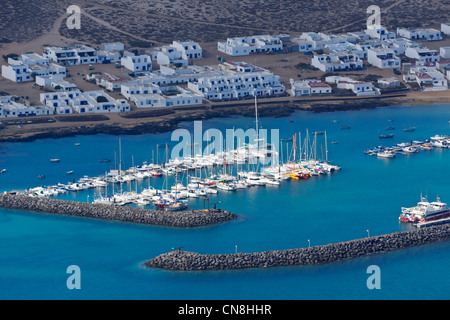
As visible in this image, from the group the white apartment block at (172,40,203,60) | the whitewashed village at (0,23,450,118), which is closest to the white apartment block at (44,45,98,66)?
the whitewashed village at (0,23,450,118)

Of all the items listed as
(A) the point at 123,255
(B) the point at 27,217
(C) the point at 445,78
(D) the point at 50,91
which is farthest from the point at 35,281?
(C) the point at 445,78

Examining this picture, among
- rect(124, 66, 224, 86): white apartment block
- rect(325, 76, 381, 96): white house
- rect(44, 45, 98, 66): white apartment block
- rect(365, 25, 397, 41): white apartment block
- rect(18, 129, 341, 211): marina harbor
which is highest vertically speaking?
rect(365, 25, 397, 41): white apartment block

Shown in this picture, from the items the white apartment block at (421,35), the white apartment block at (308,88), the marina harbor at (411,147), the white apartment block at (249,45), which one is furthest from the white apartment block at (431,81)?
the marina harbor at (411,147)

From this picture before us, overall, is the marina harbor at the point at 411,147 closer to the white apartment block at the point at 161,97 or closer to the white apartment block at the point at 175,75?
the white apartment block at the point at 161,97

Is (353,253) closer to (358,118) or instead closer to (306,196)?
(306,196)

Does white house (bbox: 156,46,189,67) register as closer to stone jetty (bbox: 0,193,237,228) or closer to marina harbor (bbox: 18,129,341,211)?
marina harbor (bbox: 18,129,341,211)

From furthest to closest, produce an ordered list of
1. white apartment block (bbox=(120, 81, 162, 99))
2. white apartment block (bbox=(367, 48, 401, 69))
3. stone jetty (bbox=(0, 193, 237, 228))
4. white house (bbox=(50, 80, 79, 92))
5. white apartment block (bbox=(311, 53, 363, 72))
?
white apartment block (bbox=(367, 48, 401, 69))
white apartment block (bbox=(311, 53, 363, 72))
white house (bbox=(50, 80, 79, 92))
white apartment block (bbox=(120, 81, 162, 99))
stone jetty (bbox=(0, 193, 237, 228))
